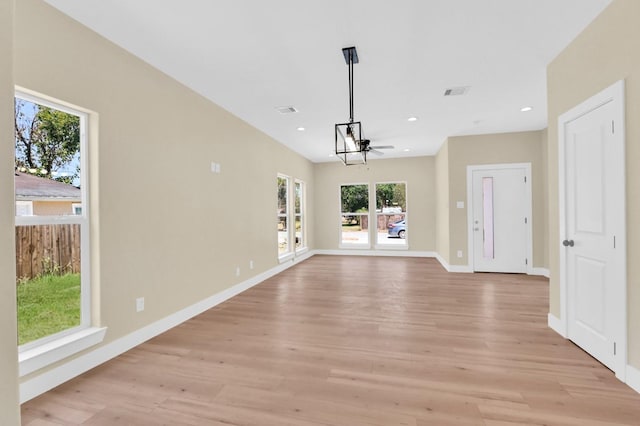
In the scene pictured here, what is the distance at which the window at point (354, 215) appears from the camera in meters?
8.68

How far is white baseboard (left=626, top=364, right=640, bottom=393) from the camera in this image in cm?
203

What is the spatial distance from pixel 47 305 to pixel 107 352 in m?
0.62

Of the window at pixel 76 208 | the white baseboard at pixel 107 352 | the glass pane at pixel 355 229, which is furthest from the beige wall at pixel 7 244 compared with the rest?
the glass pane at pixel 355 229

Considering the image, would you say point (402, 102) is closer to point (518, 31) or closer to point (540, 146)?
point (518, 31)

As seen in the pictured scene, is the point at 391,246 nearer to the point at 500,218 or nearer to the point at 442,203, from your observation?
the point at 442,203

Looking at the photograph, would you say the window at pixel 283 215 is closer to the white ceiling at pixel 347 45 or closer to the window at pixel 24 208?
the white ceiling at pixel 347 45

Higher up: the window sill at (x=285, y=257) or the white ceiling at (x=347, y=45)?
the white ceiling at (x=347, y=45)

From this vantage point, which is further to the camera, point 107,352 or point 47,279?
point 107,352

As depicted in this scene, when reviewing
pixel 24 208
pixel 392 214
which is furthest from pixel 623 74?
pixel 392 214

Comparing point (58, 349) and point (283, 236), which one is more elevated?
point (283, 236)

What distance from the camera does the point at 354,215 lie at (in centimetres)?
877

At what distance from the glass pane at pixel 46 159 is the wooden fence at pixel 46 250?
125 mm

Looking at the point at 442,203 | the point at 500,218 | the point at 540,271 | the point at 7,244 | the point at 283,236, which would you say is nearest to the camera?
the point at 7,244

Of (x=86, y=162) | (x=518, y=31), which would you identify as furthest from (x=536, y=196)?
(x=86, y=162)
